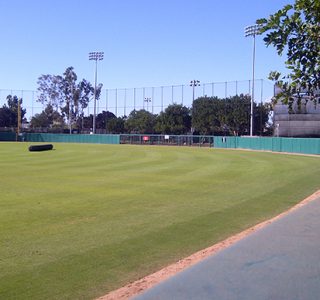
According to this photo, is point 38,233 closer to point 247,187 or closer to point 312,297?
point 312,297

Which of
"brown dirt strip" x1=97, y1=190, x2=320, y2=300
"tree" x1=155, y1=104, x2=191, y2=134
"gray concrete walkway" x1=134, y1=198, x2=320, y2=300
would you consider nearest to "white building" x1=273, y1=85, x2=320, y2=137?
"tree" x1=155, y1=104, x2=191, y2=134

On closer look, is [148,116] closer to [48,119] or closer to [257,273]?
[48,119]

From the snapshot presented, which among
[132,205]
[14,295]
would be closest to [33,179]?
[132,205]

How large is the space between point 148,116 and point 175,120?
951cm

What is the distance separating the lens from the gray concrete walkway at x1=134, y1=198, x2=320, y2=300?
17.2 ft

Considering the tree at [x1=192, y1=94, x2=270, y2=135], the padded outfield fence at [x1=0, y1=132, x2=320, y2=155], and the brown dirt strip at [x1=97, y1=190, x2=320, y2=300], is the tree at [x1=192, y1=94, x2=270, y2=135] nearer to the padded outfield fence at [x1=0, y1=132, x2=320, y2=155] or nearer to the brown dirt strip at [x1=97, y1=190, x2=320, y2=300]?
the padded outfield fence at [x1=0, y1=132, x2=320, y2=155]

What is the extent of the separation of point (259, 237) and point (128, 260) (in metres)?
2.67

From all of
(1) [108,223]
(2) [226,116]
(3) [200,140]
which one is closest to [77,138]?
(3) [200,140]

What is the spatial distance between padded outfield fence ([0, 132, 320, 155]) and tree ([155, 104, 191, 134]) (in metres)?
18.0

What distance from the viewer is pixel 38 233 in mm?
8625

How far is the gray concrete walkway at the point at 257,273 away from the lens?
5.23 metres

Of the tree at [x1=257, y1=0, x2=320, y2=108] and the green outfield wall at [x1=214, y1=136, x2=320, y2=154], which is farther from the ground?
the tree at [x1=257, y1=0, x2=320, y2=108]

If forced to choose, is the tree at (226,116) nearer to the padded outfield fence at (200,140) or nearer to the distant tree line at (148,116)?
the distant tree line at (148,116)

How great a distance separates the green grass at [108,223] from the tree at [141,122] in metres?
86.9
